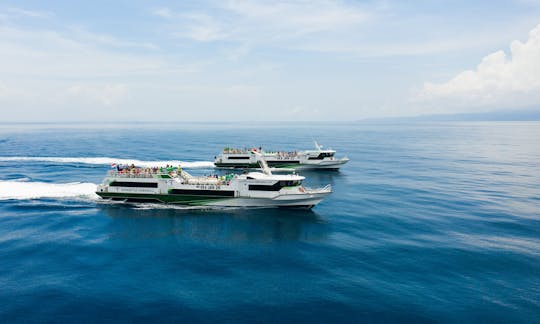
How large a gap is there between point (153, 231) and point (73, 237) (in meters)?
8.35

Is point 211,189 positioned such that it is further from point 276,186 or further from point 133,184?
point 133,184

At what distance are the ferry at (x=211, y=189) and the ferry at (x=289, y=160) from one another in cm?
3436

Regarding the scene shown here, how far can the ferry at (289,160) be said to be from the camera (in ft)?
275

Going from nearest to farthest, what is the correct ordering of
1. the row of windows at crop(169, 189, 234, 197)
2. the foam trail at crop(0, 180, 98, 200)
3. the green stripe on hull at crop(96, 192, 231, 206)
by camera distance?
the row of windows at crop(169, 189, 234, 197) < the green stripe on hull at crop(96, 192, 231, 206) < the foam trail at crop(0, 180, 98, 200)

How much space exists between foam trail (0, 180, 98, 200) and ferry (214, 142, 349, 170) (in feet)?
116

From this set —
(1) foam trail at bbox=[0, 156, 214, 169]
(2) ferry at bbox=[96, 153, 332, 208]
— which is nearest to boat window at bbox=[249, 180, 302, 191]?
(2) ferry at bbox=[96, 153, 332, 208]

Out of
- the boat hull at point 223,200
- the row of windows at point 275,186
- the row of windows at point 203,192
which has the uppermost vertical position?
the row of windows at point 275,186

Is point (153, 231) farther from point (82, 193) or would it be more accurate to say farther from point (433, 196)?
point (433, 196)

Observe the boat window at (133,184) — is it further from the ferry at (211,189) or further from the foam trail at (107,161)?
the foam trail at (107,161)

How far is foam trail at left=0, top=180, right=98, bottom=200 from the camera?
52656 millimetres

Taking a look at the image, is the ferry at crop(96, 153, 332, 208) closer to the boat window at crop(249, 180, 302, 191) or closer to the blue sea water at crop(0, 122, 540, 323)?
the boat window at crop(249, 180, 302, 191)

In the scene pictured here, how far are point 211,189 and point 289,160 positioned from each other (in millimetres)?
39041

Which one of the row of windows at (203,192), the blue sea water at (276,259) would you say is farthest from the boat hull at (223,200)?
the blue sea water at (276,259)

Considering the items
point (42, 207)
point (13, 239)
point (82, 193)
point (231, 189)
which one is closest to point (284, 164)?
point (231, 189)
